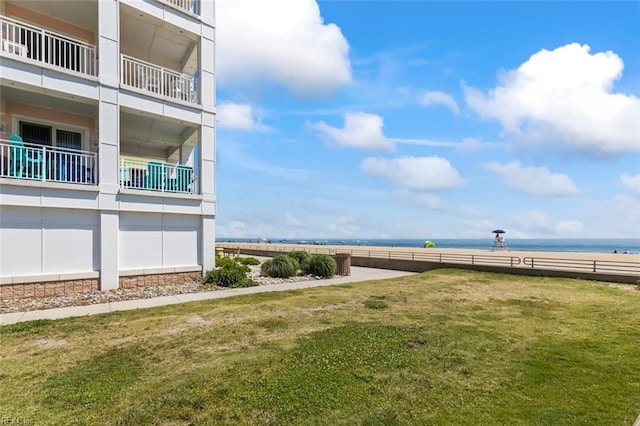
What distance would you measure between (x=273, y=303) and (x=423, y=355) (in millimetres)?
5153

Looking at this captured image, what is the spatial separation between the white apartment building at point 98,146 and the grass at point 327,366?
3.72 metres

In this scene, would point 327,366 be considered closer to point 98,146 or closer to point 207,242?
point 207,242

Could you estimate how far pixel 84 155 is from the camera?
11977 millimetres

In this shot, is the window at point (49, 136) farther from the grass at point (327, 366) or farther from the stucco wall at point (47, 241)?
the grass at point (327, 366)

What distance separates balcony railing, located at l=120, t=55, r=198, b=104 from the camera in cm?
1359

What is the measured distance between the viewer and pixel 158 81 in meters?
15.0

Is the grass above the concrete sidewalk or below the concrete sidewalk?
above

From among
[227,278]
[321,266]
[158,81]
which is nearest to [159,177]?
[158,81]

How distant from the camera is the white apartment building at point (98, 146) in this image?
10.4 meters

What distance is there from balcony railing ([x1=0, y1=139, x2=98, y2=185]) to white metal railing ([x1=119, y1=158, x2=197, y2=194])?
1113 mm

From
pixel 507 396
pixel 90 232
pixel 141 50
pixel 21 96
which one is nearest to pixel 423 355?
pixel 507 396

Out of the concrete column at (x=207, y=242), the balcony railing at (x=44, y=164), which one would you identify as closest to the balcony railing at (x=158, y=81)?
the balcony railing at (x=44, y=164)

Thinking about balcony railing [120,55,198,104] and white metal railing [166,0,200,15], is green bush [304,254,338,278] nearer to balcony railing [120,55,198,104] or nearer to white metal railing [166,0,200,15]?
balcony railing [120,55,198,104]

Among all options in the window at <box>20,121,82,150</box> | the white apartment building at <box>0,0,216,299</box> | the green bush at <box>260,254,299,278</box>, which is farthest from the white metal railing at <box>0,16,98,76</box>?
the green bush at <box>260,254,299,278</box>
